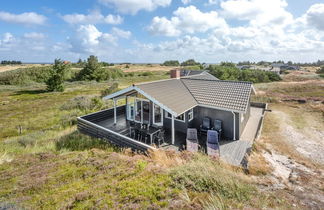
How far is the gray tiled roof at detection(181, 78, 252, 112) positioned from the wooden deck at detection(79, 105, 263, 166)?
6.22 feet

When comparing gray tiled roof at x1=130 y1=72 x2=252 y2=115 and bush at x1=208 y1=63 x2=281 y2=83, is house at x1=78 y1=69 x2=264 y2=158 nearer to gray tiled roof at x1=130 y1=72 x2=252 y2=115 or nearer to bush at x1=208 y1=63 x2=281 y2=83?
gray tiled roof at x1=130 y1=72 x2=252 y2=115

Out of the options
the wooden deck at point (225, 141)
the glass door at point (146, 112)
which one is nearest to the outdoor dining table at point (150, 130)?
the glass door at point (146, 112)

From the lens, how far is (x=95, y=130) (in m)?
9.73

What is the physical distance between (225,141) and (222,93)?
121 inches

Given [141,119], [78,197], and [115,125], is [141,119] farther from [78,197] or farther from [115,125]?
[78,197]

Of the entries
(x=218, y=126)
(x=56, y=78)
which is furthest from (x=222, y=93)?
(x=56, y=78)

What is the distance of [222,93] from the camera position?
10852 mm

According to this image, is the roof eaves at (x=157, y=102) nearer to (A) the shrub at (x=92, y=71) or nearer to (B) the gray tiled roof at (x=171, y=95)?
(B) the gray tiled roof at (x=171, y=95)

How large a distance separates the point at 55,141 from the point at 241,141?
413 inches

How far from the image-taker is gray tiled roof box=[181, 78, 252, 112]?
9664 millimetres

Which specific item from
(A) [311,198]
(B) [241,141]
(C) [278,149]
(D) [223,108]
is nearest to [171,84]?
(D) [223,108]

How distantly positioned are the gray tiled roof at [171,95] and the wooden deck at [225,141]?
1795 mm

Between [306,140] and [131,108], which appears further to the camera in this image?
[131,108]

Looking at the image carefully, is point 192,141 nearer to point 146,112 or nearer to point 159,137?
point 159,137
